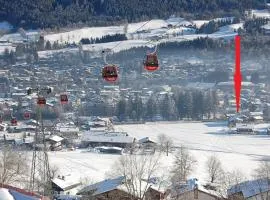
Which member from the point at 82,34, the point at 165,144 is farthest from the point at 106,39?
the point at 165,144

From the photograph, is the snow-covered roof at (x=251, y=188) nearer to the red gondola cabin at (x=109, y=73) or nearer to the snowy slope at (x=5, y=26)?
the red gondola cabin at (x=109, y=73)

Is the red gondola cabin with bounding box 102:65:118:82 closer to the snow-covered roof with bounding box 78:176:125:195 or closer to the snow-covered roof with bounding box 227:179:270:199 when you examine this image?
the snow-covered roof with bounding box 78:176:125:195

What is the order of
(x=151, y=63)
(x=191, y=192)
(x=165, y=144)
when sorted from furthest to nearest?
(x=165, y=144)
(x=191, y=192)
(x=151, y=63)

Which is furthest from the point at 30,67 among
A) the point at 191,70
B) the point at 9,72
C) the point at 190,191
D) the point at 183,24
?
the point at 190,191

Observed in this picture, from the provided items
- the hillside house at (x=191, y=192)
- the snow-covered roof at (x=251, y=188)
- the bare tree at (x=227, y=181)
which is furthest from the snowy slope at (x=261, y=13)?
the hillside house at (x=191, y=192)

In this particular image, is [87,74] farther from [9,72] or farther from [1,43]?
[1,43]

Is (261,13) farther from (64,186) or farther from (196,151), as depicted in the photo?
(64,186)
